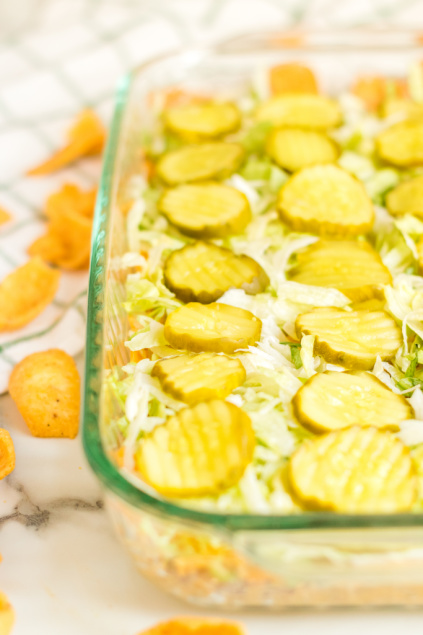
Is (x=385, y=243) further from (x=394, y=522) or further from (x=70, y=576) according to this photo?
(x=70, y=576)

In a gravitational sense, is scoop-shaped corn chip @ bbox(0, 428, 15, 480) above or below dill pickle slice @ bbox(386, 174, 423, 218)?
above

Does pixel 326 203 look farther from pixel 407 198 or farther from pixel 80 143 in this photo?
pixel 80 143

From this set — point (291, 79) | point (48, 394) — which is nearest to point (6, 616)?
point (48, 394)

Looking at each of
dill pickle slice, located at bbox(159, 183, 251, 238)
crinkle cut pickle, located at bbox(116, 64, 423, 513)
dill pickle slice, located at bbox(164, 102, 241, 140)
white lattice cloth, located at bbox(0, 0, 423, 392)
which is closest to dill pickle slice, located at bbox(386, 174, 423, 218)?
crinkle cut pickle, located at bbox(116, 64, 423, 513)

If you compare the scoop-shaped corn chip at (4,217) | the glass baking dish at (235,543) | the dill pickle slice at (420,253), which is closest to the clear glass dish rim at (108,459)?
the glass baking dish at (235,543)

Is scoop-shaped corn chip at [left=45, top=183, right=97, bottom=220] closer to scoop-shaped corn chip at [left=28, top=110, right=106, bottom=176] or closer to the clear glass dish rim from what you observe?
scoop-shaped corn chip at [left=28, top=110, right=106, bottom=176]

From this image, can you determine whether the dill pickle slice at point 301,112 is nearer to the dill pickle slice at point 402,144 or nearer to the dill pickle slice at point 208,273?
the dill pickle slice at point 402,144

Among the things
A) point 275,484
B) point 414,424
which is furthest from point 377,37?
point 275,484
